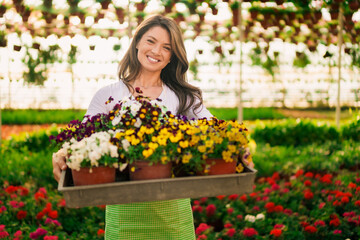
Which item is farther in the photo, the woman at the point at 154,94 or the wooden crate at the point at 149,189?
the woman at the point at 154,94

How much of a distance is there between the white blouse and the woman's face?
14 centimetres

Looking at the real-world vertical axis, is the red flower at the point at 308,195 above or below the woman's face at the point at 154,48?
below

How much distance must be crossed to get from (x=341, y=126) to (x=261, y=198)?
2.47 meters

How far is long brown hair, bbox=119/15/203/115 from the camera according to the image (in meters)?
1.76

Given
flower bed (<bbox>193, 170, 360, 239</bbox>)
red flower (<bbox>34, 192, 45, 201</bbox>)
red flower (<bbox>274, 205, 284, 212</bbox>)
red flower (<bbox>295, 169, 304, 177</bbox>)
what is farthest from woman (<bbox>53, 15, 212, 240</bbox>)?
red flower (<bbox>295, 169, 304, 177</bbox>)

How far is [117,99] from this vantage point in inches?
68.6

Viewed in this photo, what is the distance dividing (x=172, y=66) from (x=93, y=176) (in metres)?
0.84

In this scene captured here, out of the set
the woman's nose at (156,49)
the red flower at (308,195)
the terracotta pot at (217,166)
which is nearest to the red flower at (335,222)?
the red flower at (308,195)

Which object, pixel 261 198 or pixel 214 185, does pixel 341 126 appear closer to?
pixel 261 198

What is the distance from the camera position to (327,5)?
5.07 meters

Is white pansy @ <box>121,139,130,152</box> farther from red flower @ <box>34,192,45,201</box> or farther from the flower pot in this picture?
red flower @ <box>34,192,45,201</box>

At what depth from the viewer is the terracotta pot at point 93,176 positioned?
1.22m

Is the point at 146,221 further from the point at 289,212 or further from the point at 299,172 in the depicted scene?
the point at 299,172

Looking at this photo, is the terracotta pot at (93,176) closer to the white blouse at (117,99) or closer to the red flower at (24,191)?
the white blouse at (117,99)
